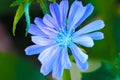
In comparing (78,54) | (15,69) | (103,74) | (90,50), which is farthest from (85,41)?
(90,50)

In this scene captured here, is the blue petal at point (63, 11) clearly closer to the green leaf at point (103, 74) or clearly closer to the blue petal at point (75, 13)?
the blue petal at point (75, 13)

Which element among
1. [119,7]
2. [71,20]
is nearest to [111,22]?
[119,7]

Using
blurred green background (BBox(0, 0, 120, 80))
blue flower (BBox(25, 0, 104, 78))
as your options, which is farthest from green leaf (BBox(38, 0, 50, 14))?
blurred green background (BBox(0, 0, 120, 80))

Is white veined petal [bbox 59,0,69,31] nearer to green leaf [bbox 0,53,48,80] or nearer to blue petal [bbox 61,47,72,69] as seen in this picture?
blue petal [bbox 61,47,72,69]

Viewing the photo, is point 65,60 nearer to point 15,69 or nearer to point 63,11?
point 63,11

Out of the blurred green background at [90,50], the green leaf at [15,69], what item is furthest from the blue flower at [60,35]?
the green leaf at [15,69]
